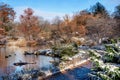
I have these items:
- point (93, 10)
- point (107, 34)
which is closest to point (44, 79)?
point (107, 34)

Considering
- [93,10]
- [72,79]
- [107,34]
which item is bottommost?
[72,79]

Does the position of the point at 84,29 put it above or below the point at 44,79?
above

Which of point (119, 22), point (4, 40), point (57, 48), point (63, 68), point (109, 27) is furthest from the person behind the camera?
point (4, 40)

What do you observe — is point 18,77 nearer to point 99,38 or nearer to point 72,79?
point 72,79

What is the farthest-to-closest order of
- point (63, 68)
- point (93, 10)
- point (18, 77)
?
point (93, 10) → point (63, 68) → point (18, 77)

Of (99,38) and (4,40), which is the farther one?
(4,40)

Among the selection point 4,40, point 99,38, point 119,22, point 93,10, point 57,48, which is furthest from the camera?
point 93,10

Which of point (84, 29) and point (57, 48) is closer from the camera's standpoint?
point (57, 48)

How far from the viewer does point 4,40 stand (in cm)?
3734

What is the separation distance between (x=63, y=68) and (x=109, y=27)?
20498 mm

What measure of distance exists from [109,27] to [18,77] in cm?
2374

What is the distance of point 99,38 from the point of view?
34.8 meters

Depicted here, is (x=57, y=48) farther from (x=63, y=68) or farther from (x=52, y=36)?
(x=52, y=36)

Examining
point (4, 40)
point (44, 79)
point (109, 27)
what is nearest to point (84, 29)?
point (109, 27)
